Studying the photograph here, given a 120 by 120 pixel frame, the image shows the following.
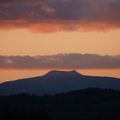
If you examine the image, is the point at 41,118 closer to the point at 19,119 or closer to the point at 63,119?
the point at 19,119

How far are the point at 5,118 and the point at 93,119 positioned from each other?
61.8m

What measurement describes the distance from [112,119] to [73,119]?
12487 millimetres

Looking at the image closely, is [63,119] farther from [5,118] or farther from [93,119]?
[5,118]

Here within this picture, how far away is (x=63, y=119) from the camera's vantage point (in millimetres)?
176125

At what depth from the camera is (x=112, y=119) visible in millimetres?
174875

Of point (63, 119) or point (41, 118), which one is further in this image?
point (63, 119)

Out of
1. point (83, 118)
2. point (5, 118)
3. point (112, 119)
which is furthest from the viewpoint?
point (83, 118)

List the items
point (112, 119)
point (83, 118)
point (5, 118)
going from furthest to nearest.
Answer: point (83, 118) < point (112, 119) < point (5, 118)

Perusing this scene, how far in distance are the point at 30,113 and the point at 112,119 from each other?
52881 mm

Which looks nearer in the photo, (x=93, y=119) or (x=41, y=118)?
(x=41, y=118)

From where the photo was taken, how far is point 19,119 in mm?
120250

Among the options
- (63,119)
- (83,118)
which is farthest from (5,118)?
(83,118)

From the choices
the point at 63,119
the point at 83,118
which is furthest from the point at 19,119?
the point at 83,118

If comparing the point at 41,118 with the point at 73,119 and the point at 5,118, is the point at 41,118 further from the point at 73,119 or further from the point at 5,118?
the point at 73,119
